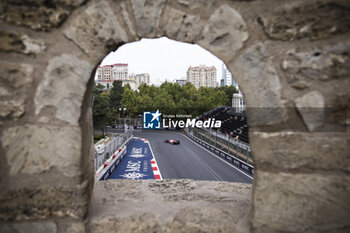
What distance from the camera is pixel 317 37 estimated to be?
38.6 inches

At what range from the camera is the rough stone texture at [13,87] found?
3.50 feet

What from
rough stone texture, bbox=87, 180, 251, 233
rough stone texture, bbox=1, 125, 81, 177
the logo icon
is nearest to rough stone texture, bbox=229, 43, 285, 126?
rough stone texture, bbox=87, 180, 251, 233

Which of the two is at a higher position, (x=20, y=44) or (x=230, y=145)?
(x=20, y=44)

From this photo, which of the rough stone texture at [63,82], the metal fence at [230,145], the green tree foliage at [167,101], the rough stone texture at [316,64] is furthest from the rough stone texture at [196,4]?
the green tree foliage at [167,101]

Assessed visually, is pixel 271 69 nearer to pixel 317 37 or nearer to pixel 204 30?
pixel 317 37

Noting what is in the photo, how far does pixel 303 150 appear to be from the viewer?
39.8 inches

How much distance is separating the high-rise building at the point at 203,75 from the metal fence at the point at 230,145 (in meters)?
89.5

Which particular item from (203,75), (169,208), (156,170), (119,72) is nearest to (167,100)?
(156,170)

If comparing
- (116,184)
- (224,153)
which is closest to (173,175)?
(224,153)

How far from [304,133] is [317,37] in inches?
16.1

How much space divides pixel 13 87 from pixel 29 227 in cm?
67

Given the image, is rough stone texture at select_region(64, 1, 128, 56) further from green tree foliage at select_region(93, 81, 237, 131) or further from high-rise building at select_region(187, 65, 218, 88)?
high-rise building at select_region(187, 65, 218, 88)

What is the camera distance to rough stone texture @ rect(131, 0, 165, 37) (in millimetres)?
1060

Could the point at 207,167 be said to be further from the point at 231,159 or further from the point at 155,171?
the point at 155,171
